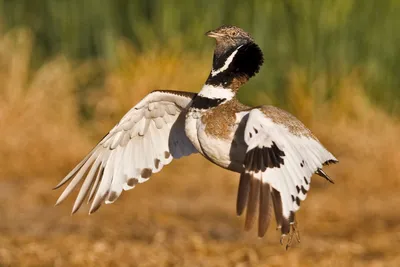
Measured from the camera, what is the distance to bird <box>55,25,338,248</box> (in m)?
5.98

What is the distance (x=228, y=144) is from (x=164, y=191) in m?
5.71

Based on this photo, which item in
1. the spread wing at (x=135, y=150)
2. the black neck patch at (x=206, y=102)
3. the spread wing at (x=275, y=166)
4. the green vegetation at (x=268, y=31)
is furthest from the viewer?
the green vegetation at (x=268, y=31)

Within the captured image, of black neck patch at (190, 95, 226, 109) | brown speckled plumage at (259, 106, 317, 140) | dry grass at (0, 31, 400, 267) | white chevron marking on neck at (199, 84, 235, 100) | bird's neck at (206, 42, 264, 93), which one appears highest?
bird's neck at (206, 42, 264, 93)

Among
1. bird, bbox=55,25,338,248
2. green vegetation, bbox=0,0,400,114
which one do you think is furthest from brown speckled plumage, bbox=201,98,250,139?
green vegetation, bbox=0,0,400,114

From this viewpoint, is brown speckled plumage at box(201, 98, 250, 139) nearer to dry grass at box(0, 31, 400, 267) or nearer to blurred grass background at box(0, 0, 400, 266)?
dry grass at box(0, 31, 400, 267)

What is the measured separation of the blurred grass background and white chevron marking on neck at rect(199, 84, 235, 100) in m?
Result: 3.75

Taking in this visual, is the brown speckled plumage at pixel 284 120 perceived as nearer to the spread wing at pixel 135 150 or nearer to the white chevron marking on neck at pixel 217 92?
the white chevron marking on neck at pixel 217 92

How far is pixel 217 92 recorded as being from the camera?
6.91 metres

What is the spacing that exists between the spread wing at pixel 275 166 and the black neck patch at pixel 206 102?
49 cm

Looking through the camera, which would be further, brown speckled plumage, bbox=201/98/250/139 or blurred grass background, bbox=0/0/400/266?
blurred grass background, bbox=0/0/400/266

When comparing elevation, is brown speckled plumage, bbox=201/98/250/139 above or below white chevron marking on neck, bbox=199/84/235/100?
below

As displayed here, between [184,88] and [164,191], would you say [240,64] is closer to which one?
[164,191]

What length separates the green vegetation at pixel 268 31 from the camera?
526 inches

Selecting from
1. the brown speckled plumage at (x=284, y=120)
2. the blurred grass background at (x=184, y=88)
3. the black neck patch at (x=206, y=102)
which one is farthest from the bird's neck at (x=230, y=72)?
the blurred grass background at (x=184, y=88)
